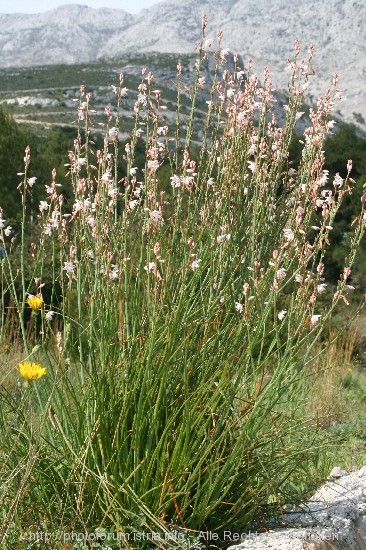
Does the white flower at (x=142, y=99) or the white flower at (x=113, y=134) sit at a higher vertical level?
the white flower at (x=142, y=99)

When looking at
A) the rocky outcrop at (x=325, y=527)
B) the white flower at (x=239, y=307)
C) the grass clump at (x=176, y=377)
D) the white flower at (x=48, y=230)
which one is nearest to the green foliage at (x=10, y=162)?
the white flower at (x=48, y=230)

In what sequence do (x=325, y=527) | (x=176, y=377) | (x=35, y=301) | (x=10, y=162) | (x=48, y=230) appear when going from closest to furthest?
(x=325, y=527) → (x=176, y=377) → (x=35, y=301) → (x=48, y=230) → (x=10, y=162)

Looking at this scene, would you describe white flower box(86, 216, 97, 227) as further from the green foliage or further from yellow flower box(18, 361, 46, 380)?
the green foliage

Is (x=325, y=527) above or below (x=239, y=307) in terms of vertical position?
below

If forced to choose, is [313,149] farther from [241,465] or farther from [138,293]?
[241,465]

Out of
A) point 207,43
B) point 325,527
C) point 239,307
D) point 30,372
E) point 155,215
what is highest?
point 207,43

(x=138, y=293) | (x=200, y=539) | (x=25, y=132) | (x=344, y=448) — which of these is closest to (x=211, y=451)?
(x=200, y=539)

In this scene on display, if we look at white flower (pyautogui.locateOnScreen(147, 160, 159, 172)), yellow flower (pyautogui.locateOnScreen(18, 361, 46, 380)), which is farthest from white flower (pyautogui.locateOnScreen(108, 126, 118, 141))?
yellow flower (pyautogui.locateOnScreen(18, 361, 46, 380))

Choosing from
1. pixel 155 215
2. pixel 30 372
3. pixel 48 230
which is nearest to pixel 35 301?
pixel 48 230

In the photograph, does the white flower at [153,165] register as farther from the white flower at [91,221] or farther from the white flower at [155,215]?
the white flower at [91,221]

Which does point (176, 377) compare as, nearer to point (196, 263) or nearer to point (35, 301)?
point (196, 263)

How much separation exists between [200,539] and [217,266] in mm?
1060

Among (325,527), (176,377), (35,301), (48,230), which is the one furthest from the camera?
(48,230)

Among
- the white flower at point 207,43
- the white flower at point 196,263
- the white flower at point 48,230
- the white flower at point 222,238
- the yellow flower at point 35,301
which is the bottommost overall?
the yellow flower at point 35,301
